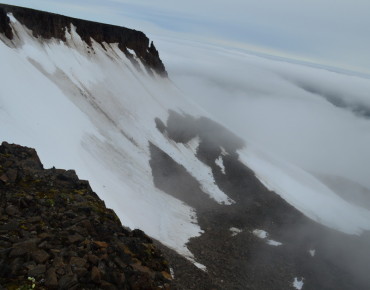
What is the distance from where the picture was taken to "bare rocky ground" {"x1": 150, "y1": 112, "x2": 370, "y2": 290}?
3238cm

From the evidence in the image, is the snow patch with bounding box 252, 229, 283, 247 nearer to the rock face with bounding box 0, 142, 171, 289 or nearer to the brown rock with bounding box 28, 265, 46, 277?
the rock face with bounding box 0, 142, 171, 289

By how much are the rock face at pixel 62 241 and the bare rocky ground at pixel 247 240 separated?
41.7ft

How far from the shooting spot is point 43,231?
1051 cm

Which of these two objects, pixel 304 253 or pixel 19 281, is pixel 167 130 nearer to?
pixel 304 253

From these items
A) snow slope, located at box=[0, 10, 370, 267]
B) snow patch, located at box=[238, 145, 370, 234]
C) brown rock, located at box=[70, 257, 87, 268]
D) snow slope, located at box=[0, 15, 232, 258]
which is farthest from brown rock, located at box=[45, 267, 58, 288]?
snow patch, located at box=[238, 145, 370, 234]

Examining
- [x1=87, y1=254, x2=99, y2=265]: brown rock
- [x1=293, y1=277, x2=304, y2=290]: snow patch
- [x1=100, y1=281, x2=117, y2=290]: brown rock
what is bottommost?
[x1=293, y1=277, x2=304, y2=290]: snow patch

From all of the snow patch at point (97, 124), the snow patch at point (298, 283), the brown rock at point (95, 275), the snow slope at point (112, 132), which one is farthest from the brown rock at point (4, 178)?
the snow patch at point (298, 283)

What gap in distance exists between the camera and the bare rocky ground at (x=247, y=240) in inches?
1275

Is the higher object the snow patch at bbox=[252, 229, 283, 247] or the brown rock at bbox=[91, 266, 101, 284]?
the brown rock at bbox=[91, 266, 101, 284]

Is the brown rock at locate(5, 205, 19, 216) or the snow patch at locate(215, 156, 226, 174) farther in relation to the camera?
the snow patch at locate(215, 156, 226, 174)

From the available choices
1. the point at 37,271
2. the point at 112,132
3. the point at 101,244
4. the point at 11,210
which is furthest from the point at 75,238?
the point at 112,132

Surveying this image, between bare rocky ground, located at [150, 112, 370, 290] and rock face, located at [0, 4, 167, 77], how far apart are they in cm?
Answer: 2382

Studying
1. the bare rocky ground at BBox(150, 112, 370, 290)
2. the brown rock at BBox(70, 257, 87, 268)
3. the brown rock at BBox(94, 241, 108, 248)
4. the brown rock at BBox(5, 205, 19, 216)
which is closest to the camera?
the brown rock at BBox(70, 257, 87, 268)

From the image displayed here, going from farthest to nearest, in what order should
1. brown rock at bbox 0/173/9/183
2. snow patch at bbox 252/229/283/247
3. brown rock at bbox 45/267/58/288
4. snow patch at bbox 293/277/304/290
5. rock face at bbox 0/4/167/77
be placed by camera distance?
rock face at bbox 0/4/167/77, snow patch at bbox 252/229/283/247, snow patch at bbox 293/277/304/290, brown rock at bbox 0/173/9/183, brown rock at bbox 45/267/58/288
